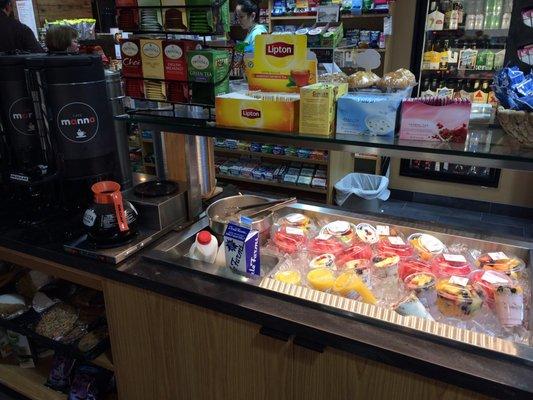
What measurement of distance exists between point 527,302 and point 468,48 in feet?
12.0

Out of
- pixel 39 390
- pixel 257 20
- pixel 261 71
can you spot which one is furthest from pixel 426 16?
pixel 39 390

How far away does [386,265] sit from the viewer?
1375 millimetres

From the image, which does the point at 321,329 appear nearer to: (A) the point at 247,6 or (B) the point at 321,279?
(B) the point at 321,279

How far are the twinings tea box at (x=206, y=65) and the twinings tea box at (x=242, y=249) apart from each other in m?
0.51

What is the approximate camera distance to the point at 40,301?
5.94 ft

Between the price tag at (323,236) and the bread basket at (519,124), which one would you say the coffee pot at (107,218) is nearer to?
the price tag at (323,236)

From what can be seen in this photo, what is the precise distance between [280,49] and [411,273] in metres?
0.84

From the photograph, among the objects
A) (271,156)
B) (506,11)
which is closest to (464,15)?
(506,11)

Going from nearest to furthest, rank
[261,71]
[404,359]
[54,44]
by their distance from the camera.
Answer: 1. [404,359]
2. [261,71]
3. [54,44]

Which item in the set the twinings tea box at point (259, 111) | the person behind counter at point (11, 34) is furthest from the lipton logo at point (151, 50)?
the person behind counter at point (11, 34)

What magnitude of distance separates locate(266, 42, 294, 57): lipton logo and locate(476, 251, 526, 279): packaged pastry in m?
0.93

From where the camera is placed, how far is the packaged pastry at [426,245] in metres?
1.43

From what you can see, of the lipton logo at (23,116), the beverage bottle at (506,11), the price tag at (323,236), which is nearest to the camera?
the price tag at (323,236)

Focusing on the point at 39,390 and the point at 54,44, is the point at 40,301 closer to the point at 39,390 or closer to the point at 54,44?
the point at 39,390
